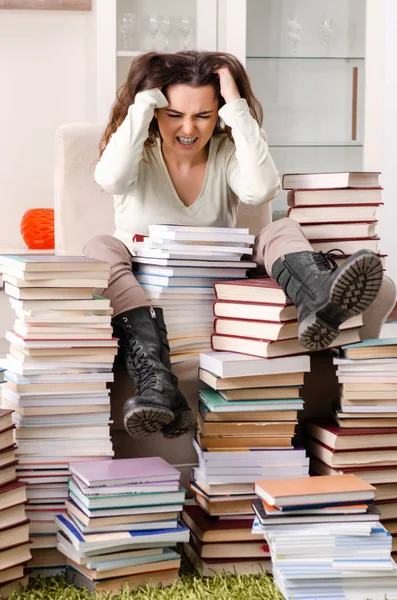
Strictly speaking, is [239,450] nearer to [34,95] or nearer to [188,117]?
[188,117]

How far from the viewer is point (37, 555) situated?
184 centimetres

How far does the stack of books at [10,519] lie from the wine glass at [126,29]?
2.49m

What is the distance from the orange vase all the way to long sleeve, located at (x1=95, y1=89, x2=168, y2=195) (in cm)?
153

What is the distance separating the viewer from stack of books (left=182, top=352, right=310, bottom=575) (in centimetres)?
183

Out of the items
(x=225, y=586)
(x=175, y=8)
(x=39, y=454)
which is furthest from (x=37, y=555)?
(x=175, y=8)

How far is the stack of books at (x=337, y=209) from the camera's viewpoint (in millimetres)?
2191

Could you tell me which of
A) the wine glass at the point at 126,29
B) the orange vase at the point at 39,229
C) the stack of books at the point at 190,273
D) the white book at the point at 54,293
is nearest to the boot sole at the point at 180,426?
the stack of books at the point at 190,273

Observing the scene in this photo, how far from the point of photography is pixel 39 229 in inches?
148

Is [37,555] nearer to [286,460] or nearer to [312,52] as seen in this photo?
[286,460]

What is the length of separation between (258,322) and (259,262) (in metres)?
0.26

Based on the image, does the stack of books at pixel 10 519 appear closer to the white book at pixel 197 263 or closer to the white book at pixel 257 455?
the white book at pixel 257 455

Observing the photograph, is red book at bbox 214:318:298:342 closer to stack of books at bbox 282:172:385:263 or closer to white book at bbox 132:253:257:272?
white book at bbox 132:253:257:272

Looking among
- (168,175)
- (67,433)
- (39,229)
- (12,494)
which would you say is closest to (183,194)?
(168,175)

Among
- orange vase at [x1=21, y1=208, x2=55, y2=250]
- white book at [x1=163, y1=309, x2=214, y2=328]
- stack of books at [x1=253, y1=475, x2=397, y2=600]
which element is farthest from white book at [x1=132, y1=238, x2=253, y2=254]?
orange vase at [x1=21, y1=208, x2=55, y2=250]
